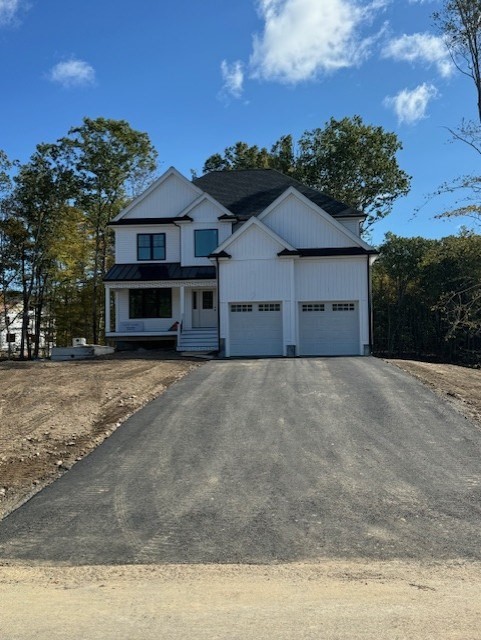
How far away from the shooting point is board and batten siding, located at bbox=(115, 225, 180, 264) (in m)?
28.0

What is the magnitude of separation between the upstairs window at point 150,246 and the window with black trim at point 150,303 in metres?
1.80

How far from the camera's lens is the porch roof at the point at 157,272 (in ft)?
86.1

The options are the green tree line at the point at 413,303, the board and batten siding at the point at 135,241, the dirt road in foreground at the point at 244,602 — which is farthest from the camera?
the green tree line at the point at 413,303

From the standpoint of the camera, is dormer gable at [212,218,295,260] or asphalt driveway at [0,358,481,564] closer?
asphalt driveway at [0,358,481,564]

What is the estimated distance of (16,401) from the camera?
39.4 feet

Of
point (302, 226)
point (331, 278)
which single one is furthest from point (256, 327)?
point (302, 226)

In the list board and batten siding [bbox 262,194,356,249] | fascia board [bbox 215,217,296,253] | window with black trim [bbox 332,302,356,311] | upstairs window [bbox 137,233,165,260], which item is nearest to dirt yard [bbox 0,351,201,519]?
fascia board [bbox 215,217,296,253]

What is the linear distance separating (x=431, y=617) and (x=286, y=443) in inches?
199

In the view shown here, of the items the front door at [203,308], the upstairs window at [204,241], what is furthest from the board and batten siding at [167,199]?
the front door at [203,308]

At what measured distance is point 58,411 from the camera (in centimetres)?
1093

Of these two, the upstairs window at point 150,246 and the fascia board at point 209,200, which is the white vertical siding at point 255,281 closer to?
the fascia board at point 209,200

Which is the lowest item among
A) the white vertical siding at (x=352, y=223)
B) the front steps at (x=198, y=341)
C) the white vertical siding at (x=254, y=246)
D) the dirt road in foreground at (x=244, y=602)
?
the dirt road in foreground at (x=244, y=602)

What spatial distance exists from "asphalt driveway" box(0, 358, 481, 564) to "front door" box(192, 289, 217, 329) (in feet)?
50.4

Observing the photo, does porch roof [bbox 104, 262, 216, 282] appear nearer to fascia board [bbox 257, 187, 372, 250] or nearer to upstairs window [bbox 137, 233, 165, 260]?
upstairs window [bbox 137, 233, 165, 260]
